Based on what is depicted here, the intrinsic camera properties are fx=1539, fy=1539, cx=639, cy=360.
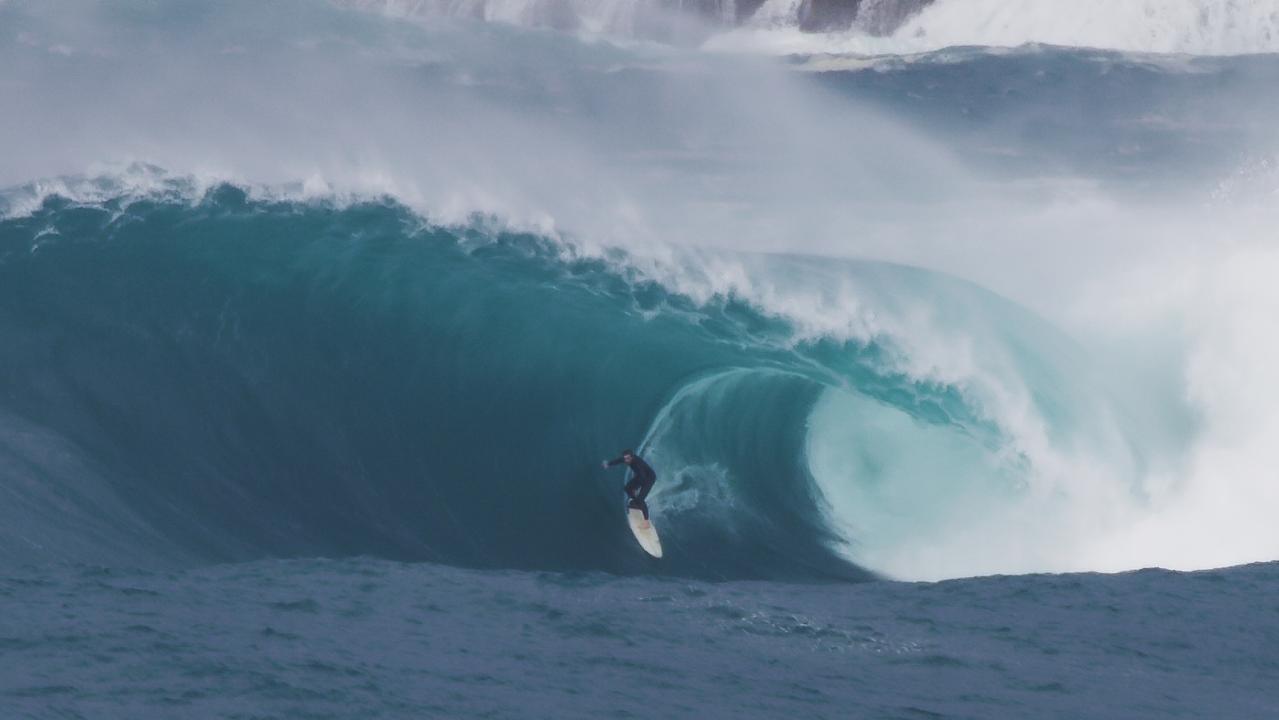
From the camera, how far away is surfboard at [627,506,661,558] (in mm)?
12070

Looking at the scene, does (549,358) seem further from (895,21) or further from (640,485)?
(895,21)

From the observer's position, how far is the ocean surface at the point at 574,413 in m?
8.55

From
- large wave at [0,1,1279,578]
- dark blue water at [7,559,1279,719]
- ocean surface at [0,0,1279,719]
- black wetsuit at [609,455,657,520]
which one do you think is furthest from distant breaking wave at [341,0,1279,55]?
dark blue water at [7,559,1279,719]

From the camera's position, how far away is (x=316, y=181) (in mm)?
15961

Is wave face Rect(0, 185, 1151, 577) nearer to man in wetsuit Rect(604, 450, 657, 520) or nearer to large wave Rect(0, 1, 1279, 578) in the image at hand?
large wave Rect(0, 1, 1279, 578)

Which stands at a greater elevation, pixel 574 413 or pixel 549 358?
pixel 549 358

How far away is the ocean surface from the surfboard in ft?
0.32

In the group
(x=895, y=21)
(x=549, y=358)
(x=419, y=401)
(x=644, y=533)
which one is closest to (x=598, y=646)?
(x=644, y=533)

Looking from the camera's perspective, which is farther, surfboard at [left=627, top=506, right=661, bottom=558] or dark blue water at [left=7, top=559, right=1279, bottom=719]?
surfboard at [left=627, top=506, right=661, bottom=558]

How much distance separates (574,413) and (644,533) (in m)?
1.96

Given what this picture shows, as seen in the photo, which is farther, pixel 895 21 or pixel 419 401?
pixel 895 21

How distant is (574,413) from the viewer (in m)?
13.7

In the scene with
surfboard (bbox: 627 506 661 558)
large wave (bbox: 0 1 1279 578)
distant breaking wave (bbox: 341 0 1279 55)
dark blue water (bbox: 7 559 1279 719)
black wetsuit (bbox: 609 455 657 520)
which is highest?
distant breaking wave (bbox: 341 0 1279 55)

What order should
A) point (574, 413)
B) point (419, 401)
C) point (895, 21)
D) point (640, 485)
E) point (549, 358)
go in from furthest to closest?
point (895, 21), point (549, 358), point (574, 413), point (419, 401), point (640, 485)
